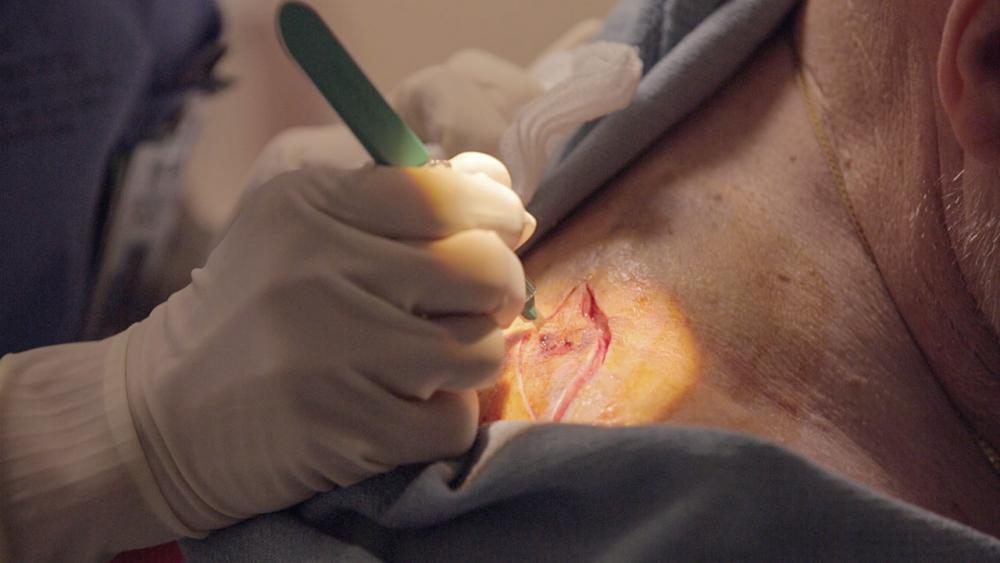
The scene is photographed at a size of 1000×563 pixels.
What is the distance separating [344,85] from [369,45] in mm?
1258

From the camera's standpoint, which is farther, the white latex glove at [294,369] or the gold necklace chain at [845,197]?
the gold necklace chain at [845,197]

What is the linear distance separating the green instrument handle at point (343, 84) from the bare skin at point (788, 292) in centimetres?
27

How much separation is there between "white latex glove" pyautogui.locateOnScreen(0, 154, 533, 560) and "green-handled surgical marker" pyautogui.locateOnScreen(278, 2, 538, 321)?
0.07 ft

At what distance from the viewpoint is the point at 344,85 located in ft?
1.96

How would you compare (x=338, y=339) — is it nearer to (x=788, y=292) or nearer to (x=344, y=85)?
(x=344, y=85)

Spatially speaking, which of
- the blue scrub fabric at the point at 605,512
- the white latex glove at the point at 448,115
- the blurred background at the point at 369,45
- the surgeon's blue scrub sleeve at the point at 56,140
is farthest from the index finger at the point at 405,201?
the blurred background at the point at 369,45

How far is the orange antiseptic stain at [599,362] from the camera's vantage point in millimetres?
743

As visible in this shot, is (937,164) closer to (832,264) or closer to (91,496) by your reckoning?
(832,264)

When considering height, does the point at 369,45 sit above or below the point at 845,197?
below

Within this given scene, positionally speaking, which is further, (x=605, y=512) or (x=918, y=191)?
(x=918, y=191)

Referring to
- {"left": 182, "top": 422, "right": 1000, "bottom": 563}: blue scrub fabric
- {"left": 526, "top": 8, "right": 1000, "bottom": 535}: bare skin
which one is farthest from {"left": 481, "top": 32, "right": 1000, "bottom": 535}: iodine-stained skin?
{"left": 182, "top": 422, "right": 1000, "bottom": 563}: blue scrub fabric

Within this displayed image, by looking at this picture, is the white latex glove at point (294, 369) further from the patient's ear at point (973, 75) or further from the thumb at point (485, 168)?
the patient's ear at point (973, 75)

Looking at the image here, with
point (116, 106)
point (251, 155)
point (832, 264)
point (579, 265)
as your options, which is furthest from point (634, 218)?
point (251, 155)

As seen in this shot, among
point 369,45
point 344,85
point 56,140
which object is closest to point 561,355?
point 344,85
